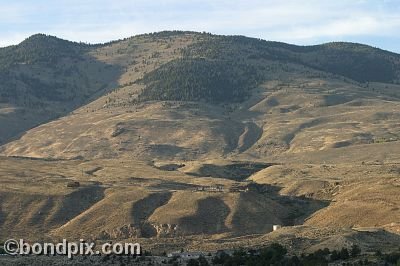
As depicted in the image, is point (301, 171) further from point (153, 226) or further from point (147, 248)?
point (147, 248)

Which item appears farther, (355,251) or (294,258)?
(355,251)

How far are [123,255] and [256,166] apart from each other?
101954 millimetres

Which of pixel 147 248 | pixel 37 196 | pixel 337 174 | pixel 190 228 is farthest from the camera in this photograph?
pixel 337 174

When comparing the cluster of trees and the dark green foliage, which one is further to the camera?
the dark green foliage

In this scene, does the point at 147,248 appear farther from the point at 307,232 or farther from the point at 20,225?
the point at 20,225

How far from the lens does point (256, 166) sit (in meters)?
160

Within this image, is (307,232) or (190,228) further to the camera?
(190,228)

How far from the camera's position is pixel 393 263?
50625 millimetres

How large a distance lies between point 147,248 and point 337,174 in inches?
2904

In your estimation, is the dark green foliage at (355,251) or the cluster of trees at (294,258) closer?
the cluster of trees at (294,258)

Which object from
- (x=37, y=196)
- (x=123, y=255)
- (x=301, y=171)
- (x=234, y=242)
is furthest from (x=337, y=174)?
(x=123, y=255)

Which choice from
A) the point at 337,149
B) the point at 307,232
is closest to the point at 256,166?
the point at 337,149

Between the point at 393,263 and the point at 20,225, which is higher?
the point at 393,263

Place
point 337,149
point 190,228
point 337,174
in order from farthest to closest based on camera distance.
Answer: point 337,149, point 337,174, point 190,228
